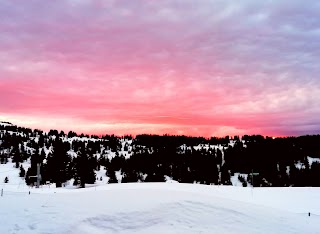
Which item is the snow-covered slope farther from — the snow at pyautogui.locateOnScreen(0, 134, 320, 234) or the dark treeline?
the dark treeline

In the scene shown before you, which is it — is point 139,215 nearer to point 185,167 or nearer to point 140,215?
A: point 140,215

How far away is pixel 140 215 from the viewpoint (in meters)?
21.2

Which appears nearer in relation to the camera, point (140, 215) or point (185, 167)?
point (140, 215)

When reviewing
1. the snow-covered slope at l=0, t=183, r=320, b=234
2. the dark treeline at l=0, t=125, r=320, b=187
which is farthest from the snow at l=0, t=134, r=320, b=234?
the dark treeline at l=0, t=125, r=320, b=187

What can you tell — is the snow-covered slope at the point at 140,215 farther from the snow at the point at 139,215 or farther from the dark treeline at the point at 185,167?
the dark treeline at the point at 185,167

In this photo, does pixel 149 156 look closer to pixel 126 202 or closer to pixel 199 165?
pixel 199 165

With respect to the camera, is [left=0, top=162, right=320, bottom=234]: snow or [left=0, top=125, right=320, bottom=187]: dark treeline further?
[left=0, top=125, right=320, bottom=187]: dark treeline

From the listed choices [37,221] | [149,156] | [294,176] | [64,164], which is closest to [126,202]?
[37,221]

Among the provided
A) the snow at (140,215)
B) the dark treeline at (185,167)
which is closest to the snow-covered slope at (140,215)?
the snow at (140,215)

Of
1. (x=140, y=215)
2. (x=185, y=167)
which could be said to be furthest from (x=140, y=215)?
(x=185, y=167)

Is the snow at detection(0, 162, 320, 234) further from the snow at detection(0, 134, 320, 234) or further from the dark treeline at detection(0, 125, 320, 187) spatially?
the dark treeline at detection(0, 125, 320, 187)

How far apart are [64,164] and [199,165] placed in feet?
211

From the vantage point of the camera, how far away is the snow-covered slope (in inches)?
747

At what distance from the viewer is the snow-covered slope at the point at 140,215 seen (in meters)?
19.0
